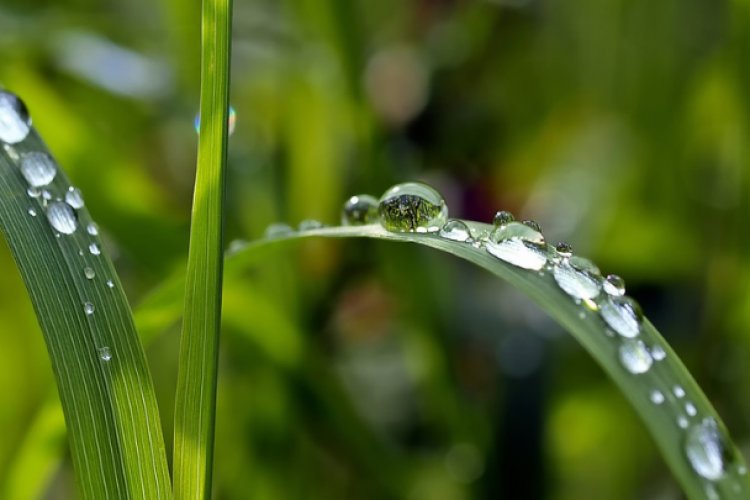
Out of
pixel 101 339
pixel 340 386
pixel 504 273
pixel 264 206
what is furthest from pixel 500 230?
pixel 264 206

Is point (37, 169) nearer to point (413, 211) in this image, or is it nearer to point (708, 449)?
point (413, 211)

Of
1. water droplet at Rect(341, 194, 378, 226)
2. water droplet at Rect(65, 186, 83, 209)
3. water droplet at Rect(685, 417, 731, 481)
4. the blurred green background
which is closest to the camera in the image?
water droplet at Rect(685, 417, 731, 481)

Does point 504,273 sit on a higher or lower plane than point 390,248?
lower

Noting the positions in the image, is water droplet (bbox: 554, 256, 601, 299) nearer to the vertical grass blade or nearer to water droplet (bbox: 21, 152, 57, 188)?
the vertical grass blade

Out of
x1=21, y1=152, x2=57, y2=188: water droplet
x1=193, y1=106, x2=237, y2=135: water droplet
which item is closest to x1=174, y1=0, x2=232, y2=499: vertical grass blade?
x1=193, y1=106, x2=237, y2=135: water droplet

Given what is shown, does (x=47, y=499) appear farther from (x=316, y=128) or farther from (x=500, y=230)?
(x=500, y=230)

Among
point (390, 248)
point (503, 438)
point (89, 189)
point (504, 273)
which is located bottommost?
point (504, 273)

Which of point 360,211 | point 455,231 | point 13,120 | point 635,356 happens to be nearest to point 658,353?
point 635,356
